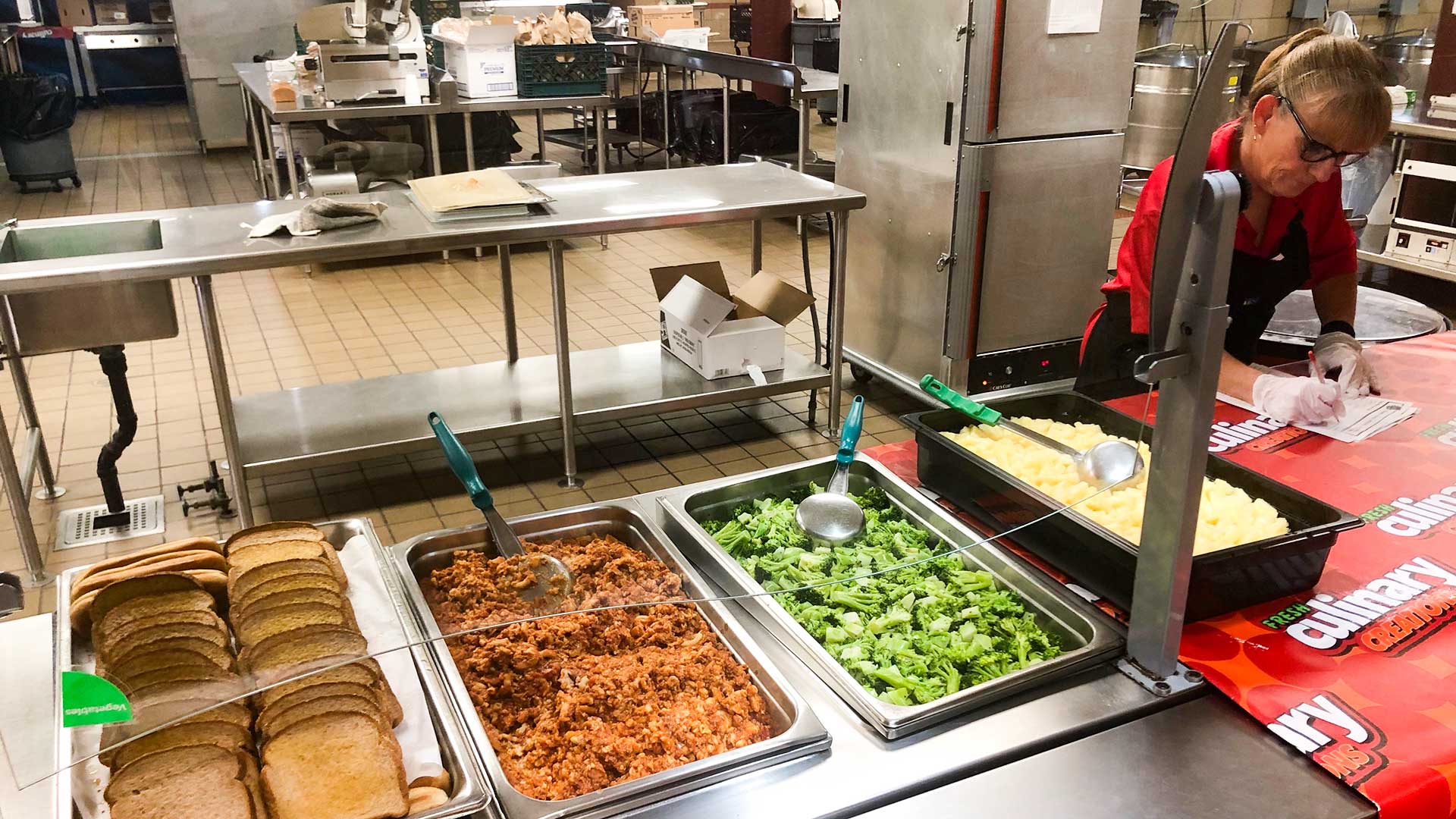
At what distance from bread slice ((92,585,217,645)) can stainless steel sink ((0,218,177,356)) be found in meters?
1.80

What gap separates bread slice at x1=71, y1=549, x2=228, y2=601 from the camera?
1278 mm

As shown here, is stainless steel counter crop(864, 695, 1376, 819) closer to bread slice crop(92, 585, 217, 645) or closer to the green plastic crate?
bread slice crop(92, 585, 217, 645)

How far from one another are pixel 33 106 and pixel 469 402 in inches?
248

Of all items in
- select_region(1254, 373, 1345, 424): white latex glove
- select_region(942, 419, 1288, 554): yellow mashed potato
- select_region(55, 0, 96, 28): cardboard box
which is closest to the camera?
select_region(942, 419, 1288, 554): yellow mashed potato

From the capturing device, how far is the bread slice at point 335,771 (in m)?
1.06

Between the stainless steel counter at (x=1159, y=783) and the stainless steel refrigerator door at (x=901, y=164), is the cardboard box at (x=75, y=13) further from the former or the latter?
the stainless steel counter at (x=1159, y=783)

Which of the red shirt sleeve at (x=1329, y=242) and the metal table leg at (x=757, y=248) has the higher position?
the red shirt sleeve at (x=1329, y=242)

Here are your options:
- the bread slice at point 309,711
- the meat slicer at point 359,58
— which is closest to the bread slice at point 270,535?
the bread slice at point 309,711

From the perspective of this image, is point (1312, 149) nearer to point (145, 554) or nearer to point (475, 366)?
point (145, 554)

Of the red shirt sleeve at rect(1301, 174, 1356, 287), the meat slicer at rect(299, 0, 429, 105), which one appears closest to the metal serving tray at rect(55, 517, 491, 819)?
the red shirt sleeve at rect(1301, 174, 1356, 287)

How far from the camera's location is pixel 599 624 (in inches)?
55.3

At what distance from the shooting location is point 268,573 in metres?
1.33

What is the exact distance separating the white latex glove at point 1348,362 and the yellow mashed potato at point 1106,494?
832 mm

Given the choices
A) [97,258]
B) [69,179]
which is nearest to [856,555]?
[97,258]
